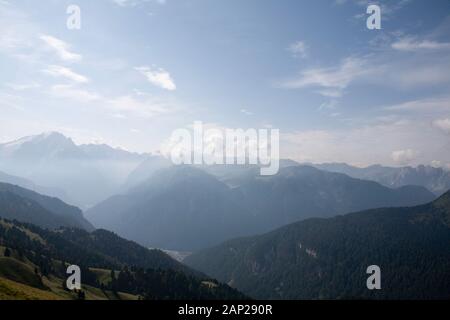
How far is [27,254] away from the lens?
18088 centimetres

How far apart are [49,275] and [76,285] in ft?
43.8
